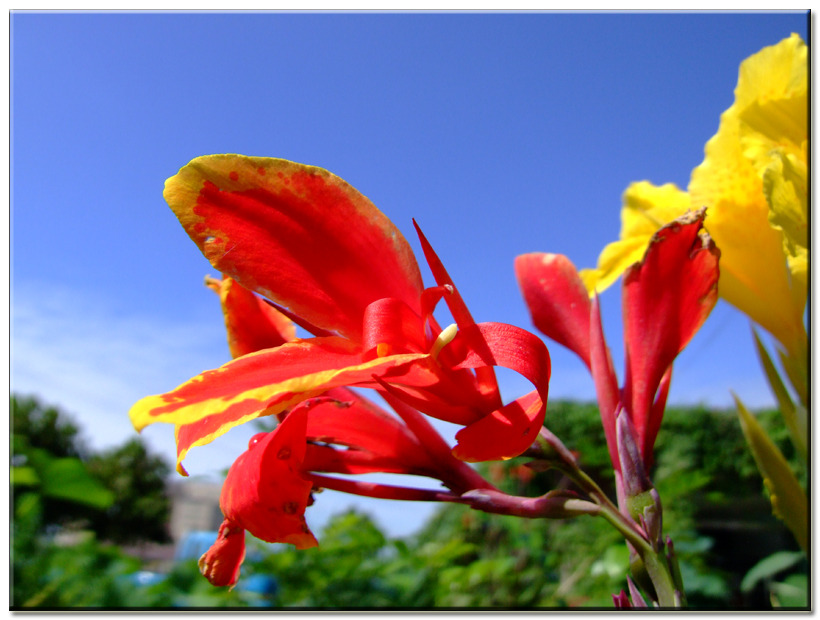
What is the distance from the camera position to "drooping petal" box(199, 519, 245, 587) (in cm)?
40

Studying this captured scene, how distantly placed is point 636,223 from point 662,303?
0.30 meters

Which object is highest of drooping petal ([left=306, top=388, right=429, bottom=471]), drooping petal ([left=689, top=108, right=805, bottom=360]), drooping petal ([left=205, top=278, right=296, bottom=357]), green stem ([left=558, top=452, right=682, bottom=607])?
drooping petal ([left=689, top=108, right=805, bottom=360])

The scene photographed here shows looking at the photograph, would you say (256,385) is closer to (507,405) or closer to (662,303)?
(507,405)

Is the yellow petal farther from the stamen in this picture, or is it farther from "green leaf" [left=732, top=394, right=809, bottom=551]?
the stamen

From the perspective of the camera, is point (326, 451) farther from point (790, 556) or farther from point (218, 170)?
point (790, 556)

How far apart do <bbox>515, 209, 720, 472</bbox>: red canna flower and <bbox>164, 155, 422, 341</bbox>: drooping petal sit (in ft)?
0.52

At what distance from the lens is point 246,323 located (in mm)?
435

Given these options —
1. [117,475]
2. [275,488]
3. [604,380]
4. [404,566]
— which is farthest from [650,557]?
[117,475]

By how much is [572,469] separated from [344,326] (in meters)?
0.18

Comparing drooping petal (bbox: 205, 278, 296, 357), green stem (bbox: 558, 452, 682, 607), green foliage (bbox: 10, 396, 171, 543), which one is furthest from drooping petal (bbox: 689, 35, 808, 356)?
green foliage (bbox: 10, 396, 171, 543)

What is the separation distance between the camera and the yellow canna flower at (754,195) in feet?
1.92

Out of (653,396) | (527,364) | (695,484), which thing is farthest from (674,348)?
(695,484)

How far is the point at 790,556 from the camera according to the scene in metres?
0.91

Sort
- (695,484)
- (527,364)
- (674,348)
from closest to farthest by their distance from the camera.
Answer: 1. (527,364)
2. (674,348)
3. (695,484)
